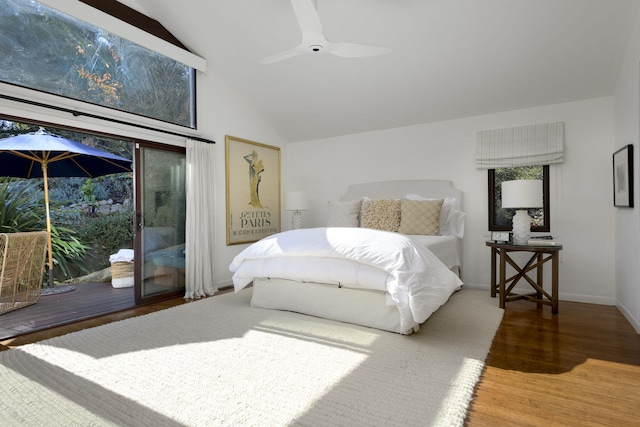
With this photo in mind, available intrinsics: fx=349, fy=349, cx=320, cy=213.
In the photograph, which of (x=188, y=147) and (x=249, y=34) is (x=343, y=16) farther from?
(x=188, y=147)

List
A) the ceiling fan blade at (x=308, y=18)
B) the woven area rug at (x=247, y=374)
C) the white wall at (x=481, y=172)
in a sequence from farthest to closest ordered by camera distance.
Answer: the white wall at (x=481, y=172) < the ceiling fan blade at (x=308, y=18) < the woven area rug at (x=247, y=374)

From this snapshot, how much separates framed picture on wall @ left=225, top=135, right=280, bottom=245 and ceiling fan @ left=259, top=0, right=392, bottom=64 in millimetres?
2133

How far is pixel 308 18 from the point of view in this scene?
2377 millimetres

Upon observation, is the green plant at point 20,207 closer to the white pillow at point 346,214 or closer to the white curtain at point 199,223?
the white curtain at point 199,223

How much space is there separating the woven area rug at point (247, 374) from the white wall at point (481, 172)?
1625 mm

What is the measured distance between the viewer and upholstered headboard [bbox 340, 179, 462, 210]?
458 centimetres

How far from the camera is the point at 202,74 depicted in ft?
14.9

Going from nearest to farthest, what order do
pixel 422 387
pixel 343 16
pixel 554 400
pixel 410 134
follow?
pixel 554 400 < pixel 422 387 < pixel 343 16 < pixel 410 134

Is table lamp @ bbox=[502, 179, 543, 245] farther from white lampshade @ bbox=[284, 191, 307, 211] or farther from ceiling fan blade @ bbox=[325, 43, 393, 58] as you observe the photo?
white lampshade @ bbox=[284, 191, 307, 211]

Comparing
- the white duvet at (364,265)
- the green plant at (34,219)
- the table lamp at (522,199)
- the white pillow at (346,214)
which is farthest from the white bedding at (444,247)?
the green plant at (34,219)

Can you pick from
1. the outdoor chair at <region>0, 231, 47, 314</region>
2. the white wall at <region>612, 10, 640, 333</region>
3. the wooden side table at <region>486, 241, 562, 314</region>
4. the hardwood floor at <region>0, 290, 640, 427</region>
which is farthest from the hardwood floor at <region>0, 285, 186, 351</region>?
the white wall at <region>612, 10, 640, 333</region>

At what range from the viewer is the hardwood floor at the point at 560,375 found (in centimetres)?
162

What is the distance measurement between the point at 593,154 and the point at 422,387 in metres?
3.48

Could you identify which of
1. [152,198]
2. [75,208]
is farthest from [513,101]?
[75,208]
